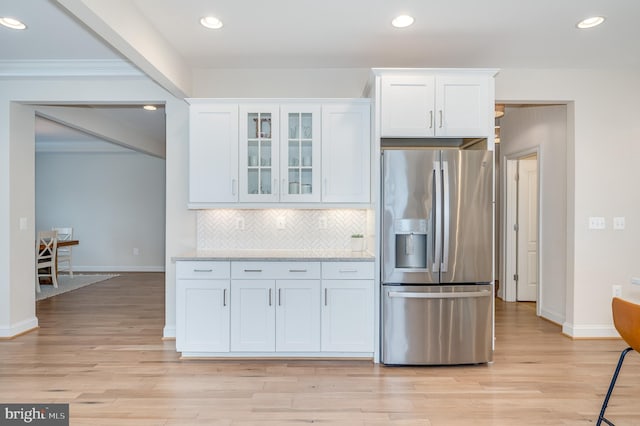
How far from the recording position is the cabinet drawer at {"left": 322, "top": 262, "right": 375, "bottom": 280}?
10.6ft

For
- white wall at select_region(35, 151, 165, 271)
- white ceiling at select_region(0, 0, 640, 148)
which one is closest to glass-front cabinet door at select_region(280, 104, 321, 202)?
white ceiling at select_region(0, 0, 640, 148)

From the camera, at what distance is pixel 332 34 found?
10.2ft

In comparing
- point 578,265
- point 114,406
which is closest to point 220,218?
point 114,406

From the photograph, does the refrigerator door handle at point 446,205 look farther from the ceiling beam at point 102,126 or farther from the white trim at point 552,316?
the ceiling beam at point 102,126

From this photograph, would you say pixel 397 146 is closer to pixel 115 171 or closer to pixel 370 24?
pixel 370 24

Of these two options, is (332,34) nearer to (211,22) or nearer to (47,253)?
(211,22)

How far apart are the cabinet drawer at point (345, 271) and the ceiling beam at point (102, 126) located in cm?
382

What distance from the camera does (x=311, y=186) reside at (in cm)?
357

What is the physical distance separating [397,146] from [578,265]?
2277mm

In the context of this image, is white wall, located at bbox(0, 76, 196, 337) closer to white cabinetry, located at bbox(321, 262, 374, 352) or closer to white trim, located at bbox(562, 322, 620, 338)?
white cabinetry, located at bbox(321, 262, 374, 352)

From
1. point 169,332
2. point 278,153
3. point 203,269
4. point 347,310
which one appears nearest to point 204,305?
point 203,269

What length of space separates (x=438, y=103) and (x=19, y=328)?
478 centimetres

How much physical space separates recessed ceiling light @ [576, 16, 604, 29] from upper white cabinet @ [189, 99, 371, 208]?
5.87 feet

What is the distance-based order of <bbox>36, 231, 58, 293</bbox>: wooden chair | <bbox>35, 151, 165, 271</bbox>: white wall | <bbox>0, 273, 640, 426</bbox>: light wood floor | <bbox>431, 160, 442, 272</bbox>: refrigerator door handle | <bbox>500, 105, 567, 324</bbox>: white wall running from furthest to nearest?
1. <bbox>35, 151, 165, 271</bbox>: white wall
2. <bbox>36, 231, 58, 293</bbox>: wooden chair
3. <bbox>500, 105, 567, 324</bbox>: white wall
4. <bbox>431, 160, 442, 272</bbox>: refrigerator door handle
5. <bbox>0, 273, 640, 426</bbox>: light wood floor
